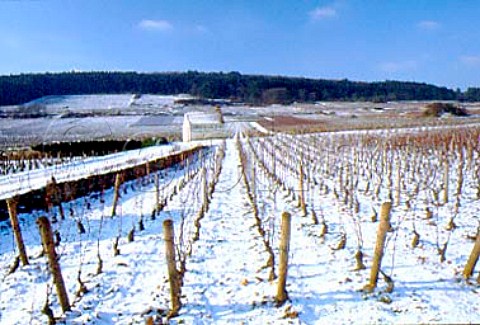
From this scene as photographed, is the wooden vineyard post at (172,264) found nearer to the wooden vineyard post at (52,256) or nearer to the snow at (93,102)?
the wooden vineyard post at (52,256)

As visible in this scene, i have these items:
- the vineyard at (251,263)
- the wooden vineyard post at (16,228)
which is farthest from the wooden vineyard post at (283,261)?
the wooden vineyard post at (16,228)

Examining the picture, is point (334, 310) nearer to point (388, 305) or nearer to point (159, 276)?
point (388, 305)

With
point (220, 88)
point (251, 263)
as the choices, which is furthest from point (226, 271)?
point (220, 88)

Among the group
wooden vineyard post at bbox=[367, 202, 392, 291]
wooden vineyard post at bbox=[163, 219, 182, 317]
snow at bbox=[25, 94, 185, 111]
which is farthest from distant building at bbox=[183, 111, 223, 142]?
snow at bbox=[25, 94, 185, 111]

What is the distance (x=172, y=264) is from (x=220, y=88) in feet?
321

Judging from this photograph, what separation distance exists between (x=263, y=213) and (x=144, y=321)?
4680mm

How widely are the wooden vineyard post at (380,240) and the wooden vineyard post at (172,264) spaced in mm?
2556

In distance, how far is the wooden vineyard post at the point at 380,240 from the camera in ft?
14.7

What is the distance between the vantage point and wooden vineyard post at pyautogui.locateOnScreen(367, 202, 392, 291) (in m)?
4.48

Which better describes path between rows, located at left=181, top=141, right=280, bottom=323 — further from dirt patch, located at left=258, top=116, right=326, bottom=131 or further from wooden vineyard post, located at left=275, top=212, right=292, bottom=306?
dirt patch, located at left=258, top=116, right=326, bottom=131

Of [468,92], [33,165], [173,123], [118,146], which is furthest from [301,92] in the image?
[33,165]

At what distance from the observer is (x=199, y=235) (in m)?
7.35

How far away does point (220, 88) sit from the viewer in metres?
99.6

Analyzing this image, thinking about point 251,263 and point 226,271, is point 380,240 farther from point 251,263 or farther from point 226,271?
point 226,271
